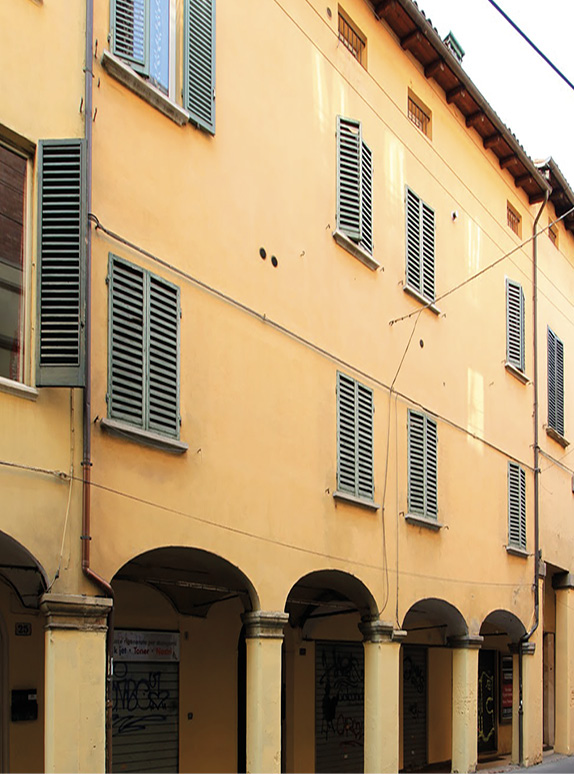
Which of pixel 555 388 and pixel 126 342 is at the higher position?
pixel 555 388

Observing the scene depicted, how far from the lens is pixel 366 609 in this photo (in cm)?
1402

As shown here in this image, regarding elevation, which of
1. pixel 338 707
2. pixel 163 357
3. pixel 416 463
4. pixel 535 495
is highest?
pixel 163 357

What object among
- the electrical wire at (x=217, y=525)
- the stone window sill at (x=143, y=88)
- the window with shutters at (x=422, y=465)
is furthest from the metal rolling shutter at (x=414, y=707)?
the stone window sill at (x=143, y=88)

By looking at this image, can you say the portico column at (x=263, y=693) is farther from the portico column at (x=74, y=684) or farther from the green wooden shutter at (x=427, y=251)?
the green wooden shutter at (x=427, y=251)

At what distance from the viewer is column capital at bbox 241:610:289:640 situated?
1145cm

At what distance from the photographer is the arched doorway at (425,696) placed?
19.5 meters

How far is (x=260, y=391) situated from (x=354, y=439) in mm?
2251

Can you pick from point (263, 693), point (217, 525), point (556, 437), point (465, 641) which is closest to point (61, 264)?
point (217, 525)

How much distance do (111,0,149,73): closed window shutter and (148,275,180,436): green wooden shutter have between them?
2.20m

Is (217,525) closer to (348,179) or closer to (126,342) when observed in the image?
(126,342)

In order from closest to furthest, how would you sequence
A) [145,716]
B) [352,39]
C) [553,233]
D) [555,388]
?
[145,716]
[352,39]
[555,388]
[553,233]

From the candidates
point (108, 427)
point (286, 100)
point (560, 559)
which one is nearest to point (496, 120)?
point (286, 100)

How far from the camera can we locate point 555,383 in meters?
22.3

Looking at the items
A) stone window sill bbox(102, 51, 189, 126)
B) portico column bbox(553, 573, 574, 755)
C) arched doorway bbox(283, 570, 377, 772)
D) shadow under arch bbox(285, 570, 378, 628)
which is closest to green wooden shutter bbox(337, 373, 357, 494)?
shadow under arch bbox(285, 570, 378, 628)
